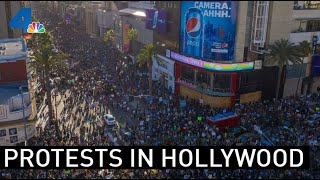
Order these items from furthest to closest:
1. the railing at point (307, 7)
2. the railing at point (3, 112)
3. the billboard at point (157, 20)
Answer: the billboard at point (157, 20) → the railing at point (307, 7) → the railing at point (3, 112)

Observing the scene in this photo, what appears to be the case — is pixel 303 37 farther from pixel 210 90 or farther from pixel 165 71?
pixel 165 71

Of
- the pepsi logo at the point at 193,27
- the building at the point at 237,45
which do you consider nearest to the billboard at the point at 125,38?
the building at the point at 237,45

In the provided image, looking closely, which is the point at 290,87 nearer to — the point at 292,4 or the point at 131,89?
the point at 292,4

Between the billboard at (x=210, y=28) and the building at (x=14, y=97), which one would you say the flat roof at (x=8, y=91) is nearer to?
the building at (x=14, y=97)

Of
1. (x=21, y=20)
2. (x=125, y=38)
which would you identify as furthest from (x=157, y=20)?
(x=125, y=38)

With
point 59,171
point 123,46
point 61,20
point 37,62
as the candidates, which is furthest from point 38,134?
point 61,20

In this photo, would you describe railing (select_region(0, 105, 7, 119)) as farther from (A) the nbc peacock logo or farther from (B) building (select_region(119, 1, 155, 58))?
(B) building (select_region(119, 1, 155, 58))

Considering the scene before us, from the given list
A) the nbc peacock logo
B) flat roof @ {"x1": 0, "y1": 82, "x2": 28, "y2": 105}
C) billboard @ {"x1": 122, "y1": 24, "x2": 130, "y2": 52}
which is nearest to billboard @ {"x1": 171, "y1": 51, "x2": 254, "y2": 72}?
the nbc peacock logo
